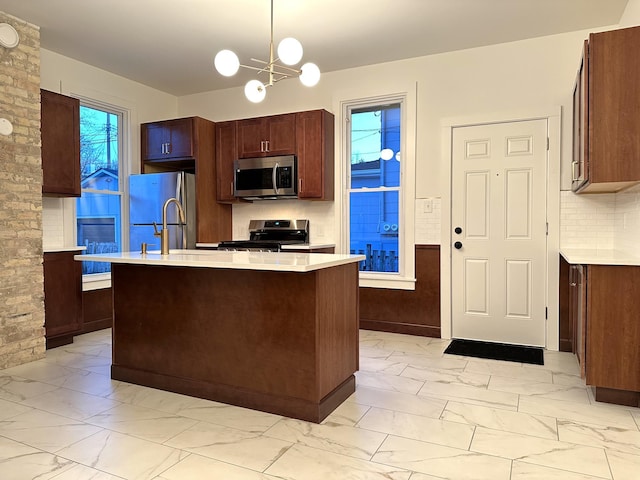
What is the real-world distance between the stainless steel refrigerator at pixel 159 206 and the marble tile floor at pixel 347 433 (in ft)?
6.37

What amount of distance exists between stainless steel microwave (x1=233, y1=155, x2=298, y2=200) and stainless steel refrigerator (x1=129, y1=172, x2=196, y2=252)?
1.72 ft

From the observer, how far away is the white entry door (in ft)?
13.3

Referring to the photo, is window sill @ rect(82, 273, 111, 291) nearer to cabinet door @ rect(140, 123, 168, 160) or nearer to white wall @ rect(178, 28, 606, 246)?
cabinet door @ rect(140, 123, 168, 160)

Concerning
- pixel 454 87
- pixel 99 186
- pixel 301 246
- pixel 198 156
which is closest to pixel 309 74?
pixel 301 246

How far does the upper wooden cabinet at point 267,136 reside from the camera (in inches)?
190

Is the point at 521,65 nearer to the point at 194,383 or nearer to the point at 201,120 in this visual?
the point at 201,120

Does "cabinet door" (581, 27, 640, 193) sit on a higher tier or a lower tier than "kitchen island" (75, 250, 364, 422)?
higher

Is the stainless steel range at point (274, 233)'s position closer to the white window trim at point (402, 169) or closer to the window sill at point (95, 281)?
the white window trim at point (402, 169)

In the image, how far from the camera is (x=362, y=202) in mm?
4875

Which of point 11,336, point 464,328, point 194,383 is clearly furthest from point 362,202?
point 11,336

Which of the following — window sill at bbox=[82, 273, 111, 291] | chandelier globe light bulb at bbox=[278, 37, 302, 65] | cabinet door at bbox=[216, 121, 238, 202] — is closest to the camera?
chandelier globe light bulb at bbox=[278, 37, 302, 65]

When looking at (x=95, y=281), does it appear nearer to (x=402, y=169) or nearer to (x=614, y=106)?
(x=402, y=169)

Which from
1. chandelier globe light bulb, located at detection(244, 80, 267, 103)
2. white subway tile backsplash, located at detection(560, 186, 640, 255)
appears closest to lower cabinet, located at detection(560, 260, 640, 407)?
white subway tile backsplash, located at detection(560, 186, 640, 255)

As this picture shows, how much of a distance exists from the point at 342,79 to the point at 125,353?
3.46 meters
